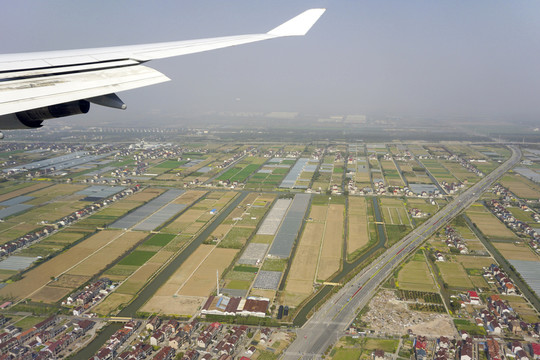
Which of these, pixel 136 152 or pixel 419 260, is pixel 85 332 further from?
pixel 136 152

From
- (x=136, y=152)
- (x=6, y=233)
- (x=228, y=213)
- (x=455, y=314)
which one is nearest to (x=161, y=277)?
(x=228, y=213)

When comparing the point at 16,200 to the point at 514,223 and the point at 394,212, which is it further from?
the point at 514,223

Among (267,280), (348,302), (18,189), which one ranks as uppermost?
(18,189)

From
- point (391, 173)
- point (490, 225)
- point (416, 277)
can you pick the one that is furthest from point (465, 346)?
point (391, 173)

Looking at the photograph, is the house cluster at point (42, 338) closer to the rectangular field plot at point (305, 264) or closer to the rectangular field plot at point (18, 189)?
the rectangular field plot at point (305, 264)

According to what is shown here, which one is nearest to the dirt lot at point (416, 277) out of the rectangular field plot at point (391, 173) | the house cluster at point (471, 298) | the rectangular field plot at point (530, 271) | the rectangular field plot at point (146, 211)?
the house cluster at point (471, 298)

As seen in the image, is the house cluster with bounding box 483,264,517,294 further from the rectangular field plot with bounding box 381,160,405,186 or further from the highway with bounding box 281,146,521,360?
the rectangular field plot with bounding box 381,160,405,186

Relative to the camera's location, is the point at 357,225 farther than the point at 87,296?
Yes
